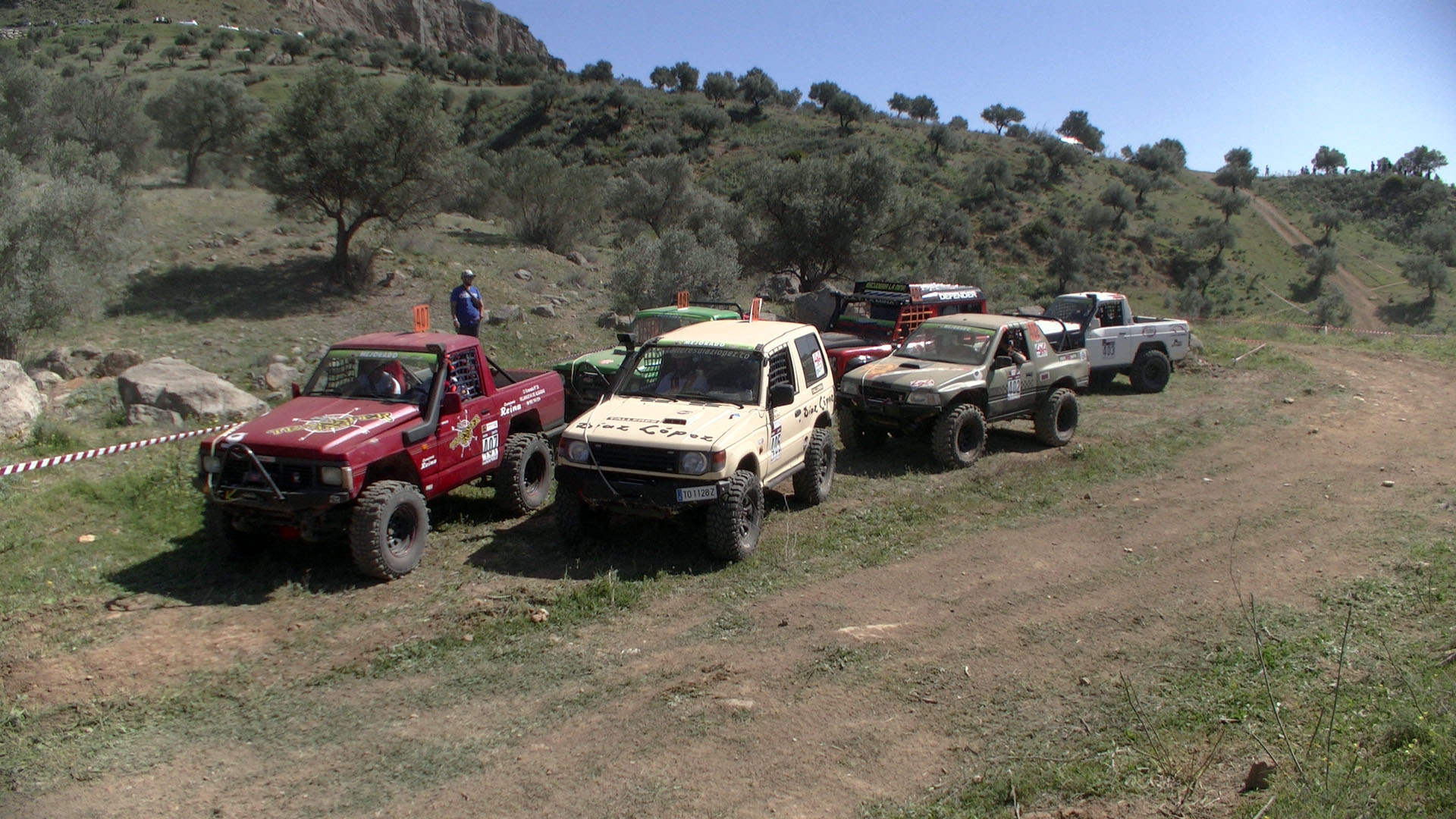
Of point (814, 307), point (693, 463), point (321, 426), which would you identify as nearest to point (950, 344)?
point (693, 463)

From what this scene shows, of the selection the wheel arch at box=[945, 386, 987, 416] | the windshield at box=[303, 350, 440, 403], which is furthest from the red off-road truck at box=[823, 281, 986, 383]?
the windshield at box=[303, 350, 440, 403]

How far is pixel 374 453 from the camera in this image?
7254 millimetres

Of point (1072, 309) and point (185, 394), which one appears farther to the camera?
point (1072, 309)

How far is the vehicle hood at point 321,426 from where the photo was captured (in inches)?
277

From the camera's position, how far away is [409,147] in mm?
21000

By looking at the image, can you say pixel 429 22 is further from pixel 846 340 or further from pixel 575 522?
pixel 575 522

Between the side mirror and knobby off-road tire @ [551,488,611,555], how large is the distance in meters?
1.75

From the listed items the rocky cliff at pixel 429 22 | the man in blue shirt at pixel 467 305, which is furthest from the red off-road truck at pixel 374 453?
the rocky cliff at pixel 429 22

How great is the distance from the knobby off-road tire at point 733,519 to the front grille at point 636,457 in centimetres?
48

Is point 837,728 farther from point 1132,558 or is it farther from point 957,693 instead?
point 1132,558

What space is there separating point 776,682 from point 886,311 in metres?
9.85

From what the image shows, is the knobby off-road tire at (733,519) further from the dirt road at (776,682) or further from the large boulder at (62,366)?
the large boulder at (62,366)

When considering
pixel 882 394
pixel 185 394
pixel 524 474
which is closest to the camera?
pixel 524 474

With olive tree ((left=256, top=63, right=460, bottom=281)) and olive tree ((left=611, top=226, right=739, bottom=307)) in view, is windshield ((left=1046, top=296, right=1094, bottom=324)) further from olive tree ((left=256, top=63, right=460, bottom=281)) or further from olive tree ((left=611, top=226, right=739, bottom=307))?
olive tree ((left=256, top=63, right=460, bottom=281))
